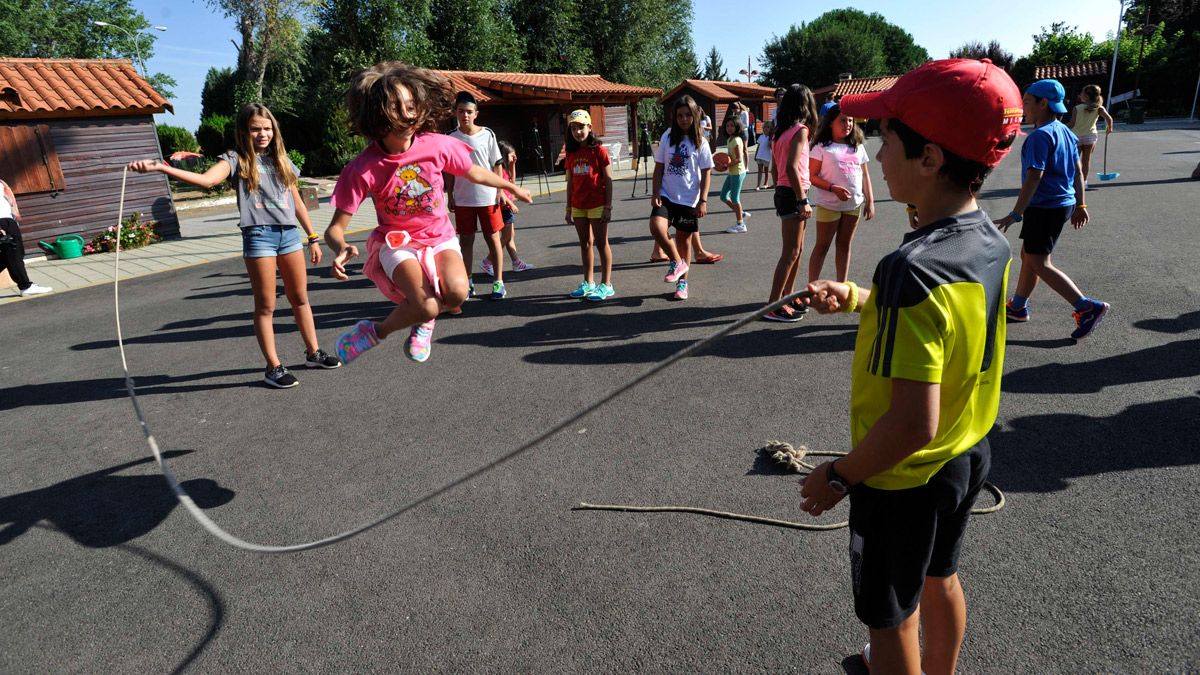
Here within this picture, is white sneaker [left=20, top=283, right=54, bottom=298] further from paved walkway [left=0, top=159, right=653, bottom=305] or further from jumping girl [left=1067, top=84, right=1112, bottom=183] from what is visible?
jumping girl [left=1067, top=84, right=1112, bottom=183]

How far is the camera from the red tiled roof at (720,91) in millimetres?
38125

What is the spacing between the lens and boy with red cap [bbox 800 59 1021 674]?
1458 millimetres

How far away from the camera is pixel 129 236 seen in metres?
13.9

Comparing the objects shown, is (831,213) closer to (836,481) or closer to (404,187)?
(404,187)

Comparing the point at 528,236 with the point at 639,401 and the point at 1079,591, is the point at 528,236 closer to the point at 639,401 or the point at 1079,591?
the point at 639,401

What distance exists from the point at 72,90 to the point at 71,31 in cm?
3778

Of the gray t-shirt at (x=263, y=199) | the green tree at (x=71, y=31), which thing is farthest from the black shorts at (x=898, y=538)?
the green tree at (x=71, y=31)

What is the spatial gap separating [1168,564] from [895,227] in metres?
9.00

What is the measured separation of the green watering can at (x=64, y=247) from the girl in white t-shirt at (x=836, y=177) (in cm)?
1362

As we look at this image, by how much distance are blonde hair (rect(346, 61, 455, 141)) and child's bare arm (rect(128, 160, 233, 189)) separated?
4.22 feet

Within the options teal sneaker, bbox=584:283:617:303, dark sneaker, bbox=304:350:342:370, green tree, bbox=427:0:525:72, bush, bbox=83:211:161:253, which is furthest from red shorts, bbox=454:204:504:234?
green tree, bbox=427:0:525:72

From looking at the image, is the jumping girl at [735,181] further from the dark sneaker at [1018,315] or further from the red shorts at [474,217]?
the dark sneaker at [1018,315]

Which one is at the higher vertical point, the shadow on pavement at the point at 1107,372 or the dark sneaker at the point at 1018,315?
the dark sneaker at the point at 1018,315

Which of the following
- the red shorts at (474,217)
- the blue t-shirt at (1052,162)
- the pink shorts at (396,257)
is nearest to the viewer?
the pink shorts at (396,257)
